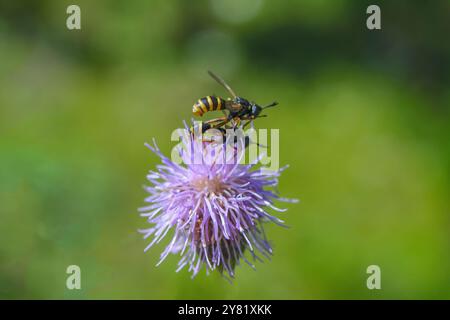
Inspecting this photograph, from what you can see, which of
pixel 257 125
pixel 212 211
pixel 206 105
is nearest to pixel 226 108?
pixel 206 105

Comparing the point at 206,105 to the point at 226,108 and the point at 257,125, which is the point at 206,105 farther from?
the point at 257,125

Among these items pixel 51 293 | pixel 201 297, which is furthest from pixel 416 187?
pixel 51 293

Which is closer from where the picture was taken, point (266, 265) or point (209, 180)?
point (209, 180)

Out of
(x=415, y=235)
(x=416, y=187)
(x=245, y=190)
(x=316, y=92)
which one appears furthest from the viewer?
(x=316, y=92)

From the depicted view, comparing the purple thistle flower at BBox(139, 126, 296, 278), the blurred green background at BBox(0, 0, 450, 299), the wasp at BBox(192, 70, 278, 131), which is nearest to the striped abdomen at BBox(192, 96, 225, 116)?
the wasp at BBox(192, 70, 278, 131)

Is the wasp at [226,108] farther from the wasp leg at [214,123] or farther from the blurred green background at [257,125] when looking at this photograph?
the blurred green background at [257,125]
